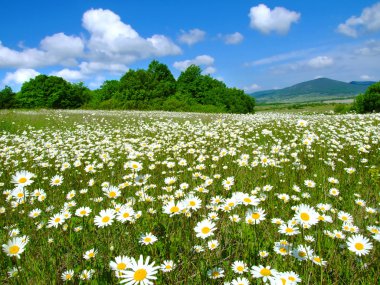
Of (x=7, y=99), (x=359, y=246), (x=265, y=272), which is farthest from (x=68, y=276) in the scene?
(x=7, y=99)

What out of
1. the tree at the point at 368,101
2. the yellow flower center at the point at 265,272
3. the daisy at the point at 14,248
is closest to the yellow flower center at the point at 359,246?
the yellow flower center at the point at 265,272

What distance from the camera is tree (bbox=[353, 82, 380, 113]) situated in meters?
36.1

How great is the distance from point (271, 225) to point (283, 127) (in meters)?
9.26

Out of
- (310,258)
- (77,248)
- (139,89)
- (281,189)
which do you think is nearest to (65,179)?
(77,248)

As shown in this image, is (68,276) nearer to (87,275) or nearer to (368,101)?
(87,275)

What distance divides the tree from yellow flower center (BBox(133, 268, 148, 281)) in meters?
42.0

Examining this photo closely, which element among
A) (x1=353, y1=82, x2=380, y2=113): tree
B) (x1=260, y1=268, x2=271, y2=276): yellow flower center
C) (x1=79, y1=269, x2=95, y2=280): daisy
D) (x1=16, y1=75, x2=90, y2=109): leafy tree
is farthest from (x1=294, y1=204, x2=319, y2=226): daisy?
(x1=16, y1=75, x2=90, y2=109): leafy tree

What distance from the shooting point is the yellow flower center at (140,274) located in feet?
5.09

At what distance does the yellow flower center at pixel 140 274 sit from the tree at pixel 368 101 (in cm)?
4196

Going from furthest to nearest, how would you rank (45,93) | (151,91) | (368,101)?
(45,93)
(151,91)
(368,101)

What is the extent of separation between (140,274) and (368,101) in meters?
43.9

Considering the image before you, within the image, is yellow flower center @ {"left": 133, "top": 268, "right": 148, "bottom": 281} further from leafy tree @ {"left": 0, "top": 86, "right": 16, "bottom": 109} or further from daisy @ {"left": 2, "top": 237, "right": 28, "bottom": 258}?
leafy tree @ {"left": 0, "top": 86, "right": 16, "bottom": 109}

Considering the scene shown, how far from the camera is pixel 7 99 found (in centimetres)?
8150

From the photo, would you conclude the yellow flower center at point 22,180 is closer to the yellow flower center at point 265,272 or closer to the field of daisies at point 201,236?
the field of daisies at point 201,236
